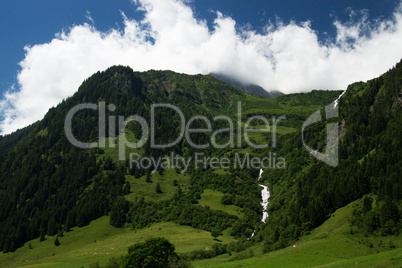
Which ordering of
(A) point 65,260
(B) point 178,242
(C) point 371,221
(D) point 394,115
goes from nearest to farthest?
(C) point 371,221 → (A) point 65,260 → (B) point 178,242 → (D) point 394,115

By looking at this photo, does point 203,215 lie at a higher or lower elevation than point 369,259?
lower

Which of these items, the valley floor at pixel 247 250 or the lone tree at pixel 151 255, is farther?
the lone tree at pixel 151 255

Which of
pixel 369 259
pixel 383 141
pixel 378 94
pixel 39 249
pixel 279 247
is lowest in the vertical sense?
pixel 39 249

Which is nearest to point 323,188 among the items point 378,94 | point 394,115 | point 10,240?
point 394,115

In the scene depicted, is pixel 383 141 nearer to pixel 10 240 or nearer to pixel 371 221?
pixel 371 221

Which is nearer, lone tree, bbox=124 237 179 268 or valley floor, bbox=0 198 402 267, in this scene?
valley floor, bbox=0 198 402 267

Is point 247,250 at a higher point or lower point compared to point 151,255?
lower

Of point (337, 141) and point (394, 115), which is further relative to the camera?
point (337, 141)

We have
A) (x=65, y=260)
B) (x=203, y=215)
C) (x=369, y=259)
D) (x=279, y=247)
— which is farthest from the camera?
(x=203, y=215)

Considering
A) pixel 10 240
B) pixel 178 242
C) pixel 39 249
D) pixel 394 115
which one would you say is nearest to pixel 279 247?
pixel 178 242

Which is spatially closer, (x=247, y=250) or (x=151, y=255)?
(x=151, y=255)

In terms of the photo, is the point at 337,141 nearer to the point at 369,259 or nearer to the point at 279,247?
the point at 279,247

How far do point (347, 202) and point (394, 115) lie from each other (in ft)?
229

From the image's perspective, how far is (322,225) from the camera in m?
102
